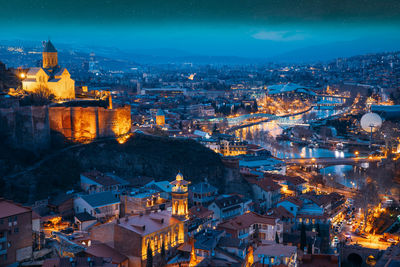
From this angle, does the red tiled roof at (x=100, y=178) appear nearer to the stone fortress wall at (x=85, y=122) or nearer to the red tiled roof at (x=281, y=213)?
the stone fortress wall at (x=85, y=122)

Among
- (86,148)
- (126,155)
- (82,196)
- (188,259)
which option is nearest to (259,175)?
(126,155)

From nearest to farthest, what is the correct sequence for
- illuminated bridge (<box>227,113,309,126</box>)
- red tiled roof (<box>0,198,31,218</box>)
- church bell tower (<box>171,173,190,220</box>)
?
red tiled roof (<box>0,198,31,218</box>) → church bell tower (<box>171,173,190,220</box>) → illuminated bridge (<box>227,113,309,126</box>)

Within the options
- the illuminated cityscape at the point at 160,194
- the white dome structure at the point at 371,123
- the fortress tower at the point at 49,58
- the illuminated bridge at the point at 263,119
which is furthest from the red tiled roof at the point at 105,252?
the illuminated bridge at the point at 263,119

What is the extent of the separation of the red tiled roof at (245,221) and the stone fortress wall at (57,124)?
5.85 m

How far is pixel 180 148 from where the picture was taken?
16.4 meters

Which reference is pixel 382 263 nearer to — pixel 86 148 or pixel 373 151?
pixel 86 148

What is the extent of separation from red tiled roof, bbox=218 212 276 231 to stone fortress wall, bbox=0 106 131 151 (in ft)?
19.2

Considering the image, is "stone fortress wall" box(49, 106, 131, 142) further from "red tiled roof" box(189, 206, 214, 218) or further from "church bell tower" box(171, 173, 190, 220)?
"church bell tower" box(171, 173, 190, 220)

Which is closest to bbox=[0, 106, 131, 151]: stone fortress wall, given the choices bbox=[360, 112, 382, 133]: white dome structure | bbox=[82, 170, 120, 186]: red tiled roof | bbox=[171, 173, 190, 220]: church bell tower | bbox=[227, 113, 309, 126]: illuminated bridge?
bbox=[82, 170, 120, 186]: red tiled roof

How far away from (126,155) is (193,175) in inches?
82.4

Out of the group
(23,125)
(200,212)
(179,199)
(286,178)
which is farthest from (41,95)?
(286,178)

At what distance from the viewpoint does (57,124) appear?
13.9m

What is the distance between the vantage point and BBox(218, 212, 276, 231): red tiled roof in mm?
9852

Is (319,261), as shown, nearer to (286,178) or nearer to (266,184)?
(266,184)
